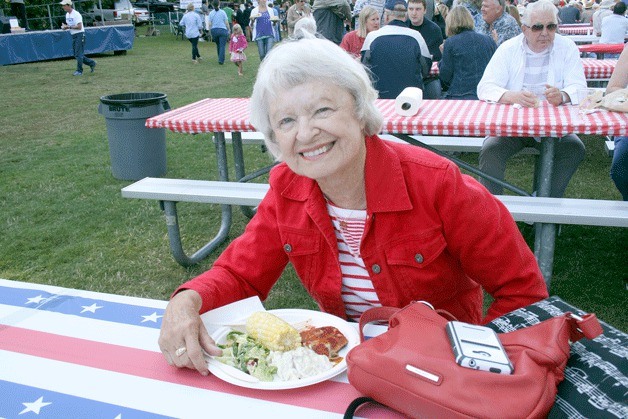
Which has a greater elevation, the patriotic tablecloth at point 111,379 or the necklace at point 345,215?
the necklace at point 345,215

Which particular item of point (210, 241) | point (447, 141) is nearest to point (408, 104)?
point (447, 141)

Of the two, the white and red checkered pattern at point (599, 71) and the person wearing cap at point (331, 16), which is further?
the person wearing cap at point (331, 16)

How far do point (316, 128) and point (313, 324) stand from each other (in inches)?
22.3

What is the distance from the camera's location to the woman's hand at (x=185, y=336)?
145cm

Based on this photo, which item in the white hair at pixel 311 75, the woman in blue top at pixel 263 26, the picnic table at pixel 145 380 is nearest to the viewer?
the picnic table at pixel 145 380

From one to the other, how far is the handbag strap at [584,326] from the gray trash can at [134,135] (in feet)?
18.4

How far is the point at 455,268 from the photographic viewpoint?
1883mm

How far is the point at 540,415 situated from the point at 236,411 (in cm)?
65

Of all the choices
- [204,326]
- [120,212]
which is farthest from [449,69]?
[204,326]

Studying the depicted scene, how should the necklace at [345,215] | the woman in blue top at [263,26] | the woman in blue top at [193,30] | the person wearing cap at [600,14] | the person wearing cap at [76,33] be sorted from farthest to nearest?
1. the woman in blue top at [193,30]
2. the person wearing cap at [76,33]
3. the woman in blue top at [263,26]
4. the person wearing cap at [600,14]
5. the necklace at [345,215]

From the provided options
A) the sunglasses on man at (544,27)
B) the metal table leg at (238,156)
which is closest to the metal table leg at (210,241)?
the metal table leg at (238,156)

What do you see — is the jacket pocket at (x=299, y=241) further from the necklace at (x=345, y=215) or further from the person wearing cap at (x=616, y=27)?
the person wearing cap at (x=616, y=27)

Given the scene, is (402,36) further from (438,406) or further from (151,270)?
(438,406)

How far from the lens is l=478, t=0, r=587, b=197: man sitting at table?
164 inches
